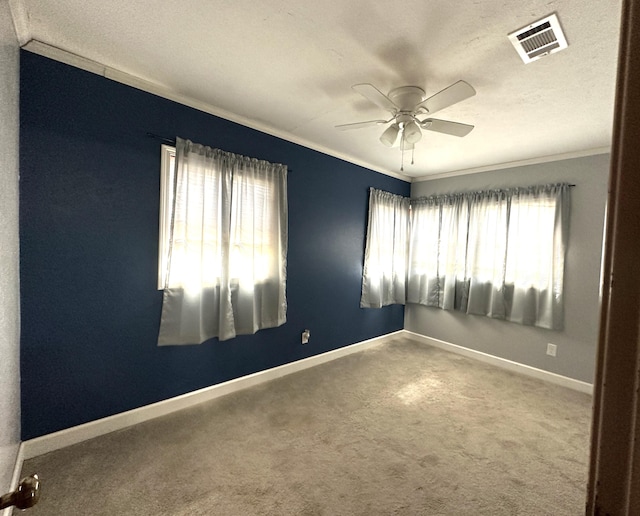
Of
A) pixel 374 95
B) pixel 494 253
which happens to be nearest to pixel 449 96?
pixel 374 95

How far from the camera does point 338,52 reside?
170 cm

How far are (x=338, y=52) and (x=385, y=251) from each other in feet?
8.97

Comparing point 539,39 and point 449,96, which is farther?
point 449,96

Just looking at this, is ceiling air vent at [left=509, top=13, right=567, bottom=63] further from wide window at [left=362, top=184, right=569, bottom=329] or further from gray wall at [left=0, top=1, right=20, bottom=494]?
gray wall at [left=0, top=1, right=20, bottom=494]

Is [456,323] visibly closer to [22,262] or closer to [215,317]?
[215,317]

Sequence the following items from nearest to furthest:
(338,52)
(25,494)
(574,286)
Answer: (25,494) < (338,52) < (574,286)

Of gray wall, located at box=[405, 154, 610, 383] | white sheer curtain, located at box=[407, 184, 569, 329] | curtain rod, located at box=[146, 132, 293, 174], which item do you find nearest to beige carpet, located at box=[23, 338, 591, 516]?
gray wall, located at box=[405, 154, 610, 383]

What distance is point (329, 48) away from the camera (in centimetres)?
168

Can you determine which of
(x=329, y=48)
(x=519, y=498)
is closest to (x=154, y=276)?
(x=329, y=48)

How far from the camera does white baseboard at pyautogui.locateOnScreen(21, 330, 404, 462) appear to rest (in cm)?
182

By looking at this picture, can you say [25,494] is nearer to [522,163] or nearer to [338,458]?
[338,458]

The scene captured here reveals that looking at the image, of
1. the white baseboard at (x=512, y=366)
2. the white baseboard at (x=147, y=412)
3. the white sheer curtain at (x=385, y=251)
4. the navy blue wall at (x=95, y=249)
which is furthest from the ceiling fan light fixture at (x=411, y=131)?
the white baseboard at (x=512, y=366)

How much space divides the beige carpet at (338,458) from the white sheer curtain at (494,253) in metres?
1.02

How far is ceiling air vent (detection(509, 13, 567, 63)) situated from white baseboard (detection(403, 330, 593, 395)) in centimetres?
300
